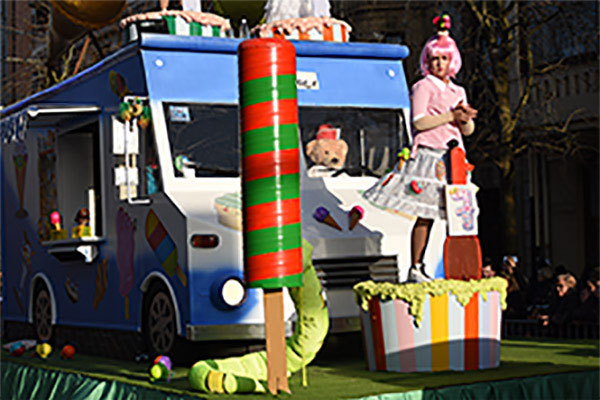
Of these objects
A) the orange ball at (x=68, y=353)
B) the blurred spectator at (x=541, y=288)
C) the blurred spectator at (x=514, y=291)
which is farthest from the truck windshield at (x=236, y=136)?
the blurred spectator at (x=514, y=291)

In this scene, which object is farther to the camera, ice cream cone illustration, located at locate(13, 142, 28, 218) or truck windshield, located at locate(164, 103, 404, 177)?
ice cream cone illustration, located at locate(13, 142, 28, 218)

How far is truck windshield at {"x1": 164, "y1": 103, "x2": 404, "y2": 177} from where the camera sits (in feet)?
28.7

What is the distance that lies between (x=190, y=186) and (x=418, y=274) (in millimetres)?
1931

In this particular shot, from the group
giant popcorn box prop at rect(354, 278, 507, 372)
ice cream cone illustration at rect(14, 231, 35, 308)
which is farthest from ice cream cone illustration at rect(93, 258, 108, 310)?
giant popcorn box prop at rect(354, 278, 507, 372)

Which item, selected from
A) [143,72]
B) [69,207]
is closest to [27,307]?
[69,207]

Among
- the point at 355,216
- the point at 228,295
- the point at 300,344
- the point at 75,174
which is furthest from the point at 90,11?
the point at 300,344

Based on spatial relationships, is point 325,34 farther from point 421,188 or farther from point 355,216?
point 421,188

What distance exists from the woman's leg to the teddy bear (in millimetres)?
1386

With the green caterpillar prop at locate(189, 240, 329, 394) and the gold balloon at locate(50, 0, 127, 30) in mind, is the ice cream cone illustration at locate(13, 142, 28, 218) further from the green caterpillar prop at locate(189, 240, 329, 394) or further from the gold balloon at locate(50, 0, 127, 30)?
the green caterpillar prop at locate(189, 240, 329, 394)

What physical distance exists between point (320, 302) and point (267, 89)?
58.8 inches

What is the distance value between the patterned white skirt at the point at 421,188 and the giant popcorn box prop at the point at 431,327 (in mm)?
560

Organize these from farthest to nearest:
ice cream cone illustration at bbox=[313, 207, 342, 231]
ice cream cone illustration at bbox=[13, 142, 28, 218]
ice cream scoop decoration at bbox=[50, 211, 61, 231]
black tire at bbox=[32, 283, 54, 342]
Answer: ice cream cone illustration at bbox=[13, 142, 28, 218] < black tire at bbox=[32, 283, 54, 342] < ice cream scoop decoration at bbox=[50, 211, 61, 231] < ice cream cone illustration at bbox=[313, 207, 342, 231]

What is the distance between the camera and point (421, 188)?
794 centimetres

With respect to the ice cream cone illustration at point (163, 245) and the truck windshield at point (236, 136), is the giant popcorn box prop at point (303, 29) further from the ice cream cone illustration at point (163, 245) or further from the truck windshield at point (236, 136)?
the ice cream cone illustration at point (163, 245)
